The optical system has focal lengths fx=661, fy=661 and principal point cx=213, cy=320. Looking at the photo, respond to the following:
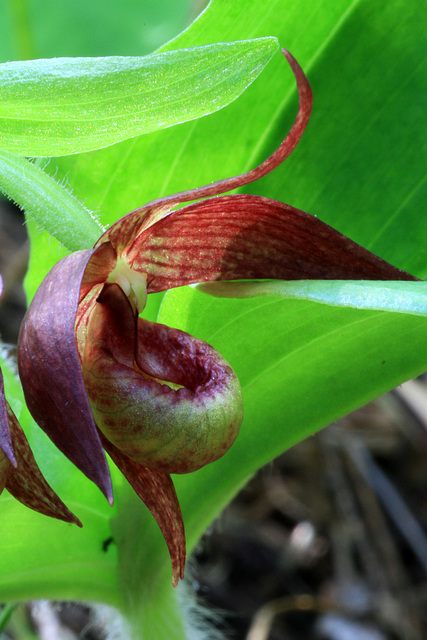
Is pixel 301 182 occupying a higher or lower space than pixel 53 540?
higher

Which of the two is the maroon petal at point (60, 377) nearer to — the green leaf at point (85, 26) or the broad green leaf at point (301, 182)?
the broad green leaf at point (301, 182)

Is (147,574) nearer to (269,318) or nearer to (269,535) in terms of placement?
(269,318)

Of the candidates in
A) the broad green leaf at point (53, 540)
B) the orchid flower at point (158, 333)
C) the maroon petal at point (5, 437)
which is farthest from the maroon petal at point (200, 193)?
the broad green leaf at point (53, 540)

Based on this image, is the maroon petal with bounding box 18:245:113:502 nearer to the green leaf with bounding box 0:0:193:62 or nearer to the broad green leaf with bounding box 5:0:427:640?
the broad green leaf with bounding box 5:0:427:640

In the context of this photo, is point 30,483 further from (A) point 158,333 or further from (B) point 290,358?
(B) point 290,358

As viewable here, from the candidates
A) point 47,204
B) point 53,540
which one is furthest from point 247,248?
point 53,540

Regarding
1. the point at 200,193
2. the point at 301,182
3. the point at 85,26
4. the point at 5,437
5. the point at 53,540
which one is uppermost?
the point at 85,26
